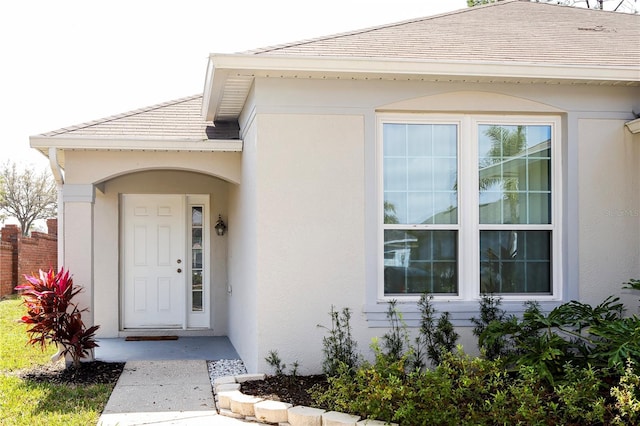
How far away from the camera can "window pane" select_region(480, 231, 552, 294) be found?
24.9 ft

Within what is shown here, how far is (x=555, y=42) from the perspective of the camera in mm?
8836

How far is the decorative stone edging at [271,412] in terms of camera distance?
5.71 metres

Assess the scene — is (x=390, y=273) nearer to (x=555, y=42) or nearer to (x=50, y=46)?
(x=555, y=42)

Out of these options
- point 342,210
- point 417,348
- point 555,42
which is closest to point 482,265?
point 417,348

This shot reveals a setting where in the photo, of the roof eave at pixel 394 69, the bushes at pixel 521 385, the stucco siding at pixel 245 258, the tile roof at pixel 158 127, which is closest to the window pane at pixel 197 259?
the stucco siding at pixel 245 258

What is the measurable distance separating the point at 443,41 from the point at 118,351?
594 centimetres

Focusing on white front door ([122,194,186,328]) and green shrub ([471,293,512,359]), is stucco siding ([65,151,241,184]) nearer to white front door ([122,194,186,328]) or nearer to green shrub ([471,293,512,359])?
white front door ([122,194,186,328])

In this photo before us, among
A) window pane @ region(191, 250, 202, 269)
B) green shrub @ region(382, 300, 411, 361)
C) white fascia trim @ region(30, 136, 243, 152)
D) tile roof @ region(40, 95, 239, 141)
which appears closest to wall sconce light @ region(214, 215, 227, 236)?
window pane @ region(191, 250, 202, 269)

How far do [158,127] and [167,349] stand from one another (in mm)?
3121

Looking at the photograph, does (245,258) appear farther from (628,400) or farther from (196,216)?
(628,400)

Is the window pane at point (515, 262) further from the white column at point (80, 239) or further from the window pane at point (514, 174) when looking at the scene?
the white column at point (80, 239)

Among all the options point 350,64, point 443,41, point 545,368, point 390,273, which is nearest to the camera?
point 545,368

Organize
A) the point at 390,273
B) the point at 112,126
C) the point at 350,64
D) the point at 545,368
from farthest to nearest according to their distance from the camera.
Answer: the point at 112,126 → the point at 390,273 → the point at 350,64 → the point at 545,368

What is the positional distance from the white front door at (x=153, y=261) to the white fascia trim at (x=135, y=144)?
8.89 feet
